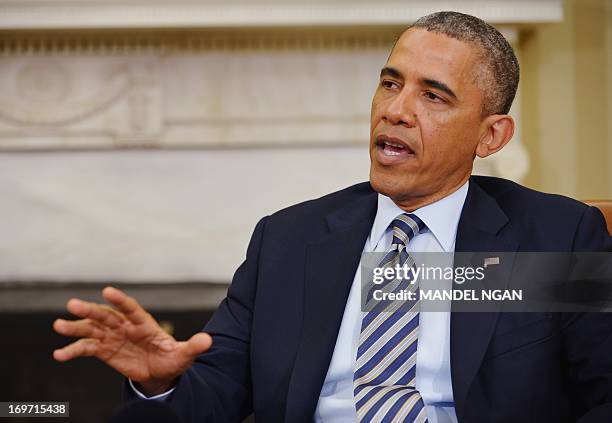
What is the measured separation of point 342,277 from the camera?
1.38m

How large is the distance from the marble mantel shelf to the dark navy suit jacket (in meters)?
1.34

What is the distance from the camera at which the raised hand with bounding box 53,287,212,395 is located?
101 centimetres

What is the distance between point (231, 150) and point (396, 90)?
1585mm

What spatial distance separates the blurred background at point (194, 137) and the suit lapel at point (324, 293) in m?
1.44

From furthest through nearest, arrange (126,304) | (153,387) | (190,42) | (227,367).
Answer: (190,42) → (227,367) → (153,387) → (126,304)

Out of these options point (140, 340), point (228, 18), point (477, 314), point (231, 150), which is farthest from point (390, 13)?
point (140, 340)

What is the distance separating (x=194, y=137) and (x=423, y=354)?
1809 mm

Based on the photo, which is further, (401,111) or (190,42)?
(190,42)

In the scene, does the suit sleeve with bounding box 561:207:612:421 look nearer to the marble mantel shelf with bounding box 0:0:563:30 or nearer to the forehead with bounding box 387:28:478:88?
the forehead with bounding box 387:28:478:88

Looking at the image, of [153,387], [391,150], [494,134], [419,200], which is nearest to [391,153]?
[391,150]

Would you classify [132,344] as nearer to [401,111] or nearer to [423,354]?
[423,354]

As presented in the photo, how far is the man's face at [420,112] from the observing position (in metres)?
1.38

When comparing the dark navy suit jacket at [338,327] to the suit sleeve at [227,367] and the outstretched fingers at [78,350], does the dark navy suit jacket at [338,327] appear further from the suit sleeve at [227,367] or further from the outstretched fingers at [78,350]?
the outstretched fingers at [78,350]

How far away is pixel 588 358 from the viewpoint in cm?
124
